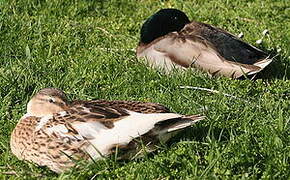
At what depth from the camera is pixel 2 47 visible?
6.96 m

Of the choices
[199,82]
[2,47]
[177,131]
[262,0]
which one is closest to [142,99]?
[199,82]

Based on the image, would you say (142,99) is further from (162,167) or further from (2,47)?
(2,47)

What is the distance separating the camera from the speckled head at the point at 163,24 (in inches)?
300

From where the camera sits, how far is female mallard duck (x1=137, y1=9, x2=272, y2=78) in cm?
675

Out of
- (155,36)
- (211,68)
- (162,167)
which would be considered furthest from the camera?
Result: (155,36)

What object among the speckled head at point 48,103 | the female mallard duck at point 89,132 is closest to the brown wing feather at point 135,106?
the female mallard duck at point 89,132

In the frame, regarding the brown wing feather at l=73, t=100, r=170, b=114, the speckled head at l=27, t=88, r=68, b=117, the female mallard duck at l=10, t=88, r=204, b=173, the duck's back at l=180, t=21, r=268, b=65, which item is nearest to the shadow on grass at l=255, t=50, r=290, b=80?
the duck's back at l=180, t=21, r=268, b=65

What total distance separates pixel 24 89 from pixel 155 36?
2231mm

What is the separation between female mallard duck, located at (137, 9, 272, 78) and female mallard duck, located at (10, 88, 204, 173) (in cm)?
214

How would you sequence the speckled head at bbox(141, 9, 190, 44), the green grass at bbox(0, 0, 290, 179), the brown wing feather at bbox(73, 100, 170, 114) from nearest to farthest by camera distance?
1. the green grass at bbox(0, 0, 290, 179)
2. the brown wing feather at bbox(73, 100, 170, 114)
3. the speckled head at bbox(141, 9, 190, 44)

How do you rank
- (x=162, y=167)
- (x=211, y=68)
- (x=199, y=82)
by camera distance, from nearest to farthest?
(x=162, y=167), (x=199, y=82), (x=211, y=68)

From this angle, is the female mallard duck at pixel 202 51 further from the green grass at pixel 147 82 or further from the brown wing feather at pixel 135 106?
the brown wing feather at pixel 135 106

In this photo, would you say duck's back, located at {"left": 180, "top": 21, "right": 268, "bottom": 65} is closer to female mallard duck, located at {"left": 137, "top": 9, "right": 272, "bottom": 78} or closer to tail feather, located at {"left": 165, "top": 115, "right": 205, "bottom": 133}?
female mallard duck, located at {"left": 137, "top": 9, "right": 272, "bottom": 78}

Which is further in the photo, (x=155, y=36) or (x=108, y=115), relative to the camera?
(x=155, y=36)
